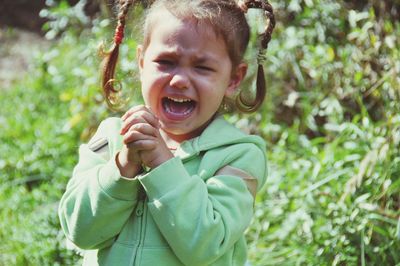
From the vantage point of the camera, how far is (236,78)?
8.50 feet

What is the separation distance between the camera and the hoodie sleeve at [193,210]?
2.14 metres

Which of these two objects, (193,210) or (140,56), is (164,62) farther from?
(193,210)

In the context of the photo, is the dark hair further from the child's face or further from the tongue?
the tongue

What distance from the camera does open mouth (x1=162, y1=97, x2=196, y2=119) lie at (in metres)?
2.34

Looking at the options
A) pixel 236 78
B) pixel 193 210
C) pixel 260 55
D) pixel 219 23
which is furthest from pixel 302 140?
pixel 193 210

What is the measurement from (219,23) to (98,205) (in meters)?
0.71

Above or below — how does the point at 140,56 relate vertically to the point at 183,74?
below

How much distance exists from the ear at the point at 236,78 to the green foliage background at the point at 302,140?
0.16m

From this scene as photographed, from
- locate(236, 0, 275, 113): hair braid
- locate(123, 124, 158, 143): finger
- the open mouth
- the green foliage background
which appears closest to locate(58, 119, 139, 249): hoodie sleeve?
locate(123, 124, 158, 143): finger

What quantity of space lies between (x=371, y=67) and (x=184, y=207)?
8.22 feet

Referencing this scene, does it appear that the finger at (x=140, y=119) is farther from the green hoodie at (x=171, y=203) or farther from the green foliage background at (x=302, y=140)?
the green foliage background at (x=302, y=140)

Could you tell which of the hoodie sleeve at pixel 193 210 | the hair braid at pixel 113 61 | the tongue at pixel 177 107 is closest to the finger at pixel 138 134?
the hoodie sleeve at pixel 193 210

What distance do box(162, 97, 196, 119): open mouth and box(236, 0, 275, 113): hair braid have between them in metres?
0.42

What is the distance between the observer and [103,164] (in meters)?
2.41
